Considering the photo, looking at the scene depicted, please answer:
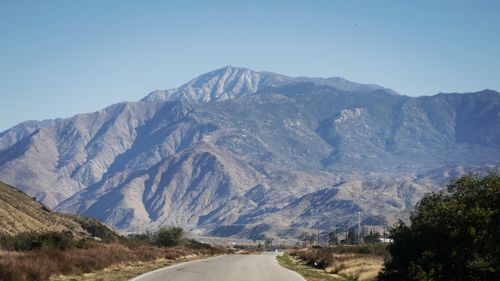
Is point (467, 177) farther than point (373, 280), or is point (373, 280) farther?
point (373, 280)

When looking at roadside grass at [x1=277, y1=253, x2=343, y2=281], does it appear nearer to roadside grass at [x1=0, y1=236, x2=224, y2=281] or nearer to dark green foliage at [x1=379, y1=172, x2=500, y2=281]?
roadside grass at [x1=0, y1=236, x2=224, y2=281]

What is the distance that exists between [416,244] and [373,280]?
244 inches

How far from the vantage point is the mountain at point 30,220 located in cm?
6275

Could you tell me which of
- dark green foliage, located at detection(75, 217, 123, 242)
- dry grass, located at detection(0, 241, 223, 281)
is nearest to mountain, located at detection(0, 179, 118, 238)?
dark green foliage, located at detection(75, 217, 123, 242)

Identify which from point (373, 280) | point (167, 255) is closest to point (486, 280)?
point (373, 280)

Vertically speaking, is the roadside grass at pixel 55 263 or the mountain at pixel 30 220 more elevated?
the mountain at pixel 30 220

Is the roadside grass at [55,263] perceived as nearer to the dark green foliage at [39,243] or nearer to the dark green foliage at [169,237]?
the dark green foliage at [39,243]

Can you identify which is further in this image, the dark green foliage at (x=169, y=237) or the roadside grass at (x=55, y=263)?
the dark green foliage at (x=169, y=237)

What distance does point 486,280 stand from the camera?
16.1m

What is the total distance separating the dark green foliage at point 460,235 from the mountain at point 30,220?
44.9m

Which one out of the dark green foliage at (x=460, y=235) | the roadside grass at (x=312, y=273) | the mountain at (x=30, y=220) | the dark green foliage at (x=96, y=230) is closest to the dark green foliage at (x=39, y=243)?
the roadside grass at (x=312, y=273)

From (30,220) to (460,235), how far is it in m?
60.6

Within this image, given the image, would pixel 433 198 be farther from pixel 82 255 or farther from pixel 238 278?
pixel 82 255

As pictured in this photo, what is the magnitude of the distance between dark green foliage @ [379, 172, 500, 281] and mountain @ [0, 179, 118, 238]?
4494 cm
